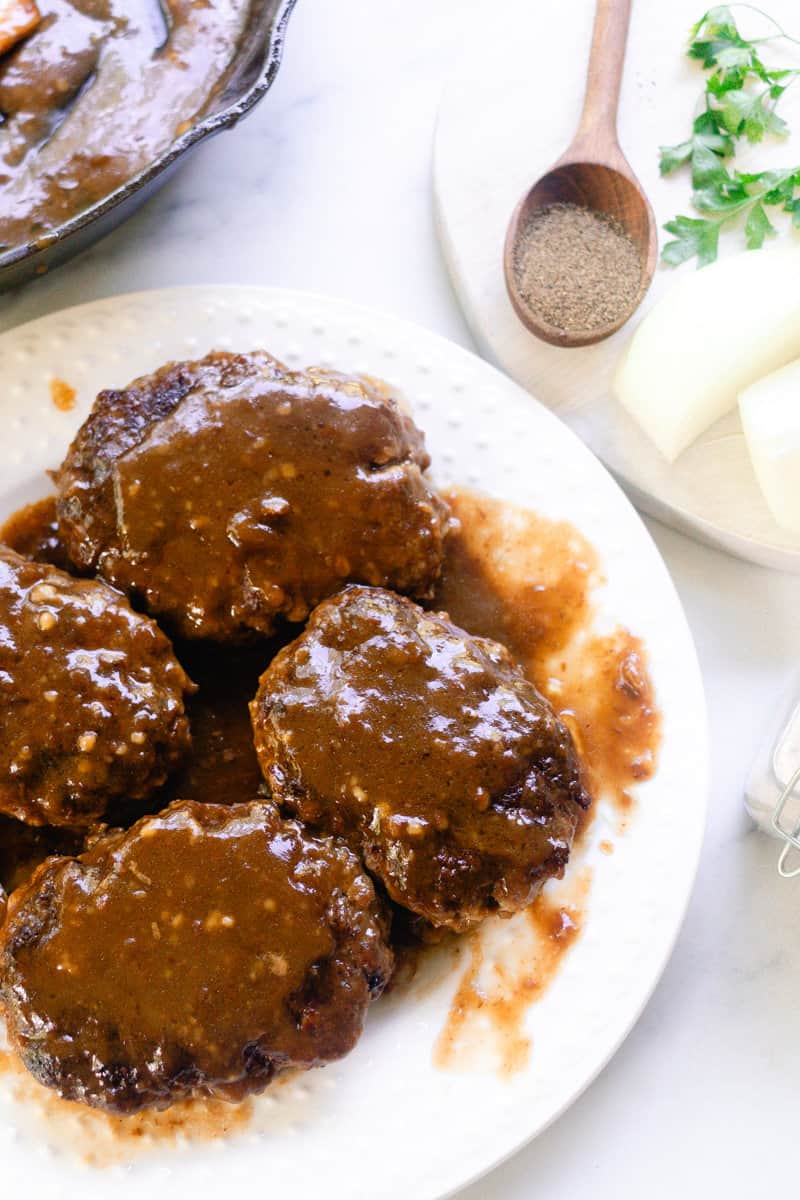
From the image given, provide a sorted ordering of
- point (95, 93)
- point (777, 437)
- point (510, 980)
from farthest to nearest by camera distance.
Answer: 1. point (95, 93)
2. point (777, 437)
3. point (510, 980)

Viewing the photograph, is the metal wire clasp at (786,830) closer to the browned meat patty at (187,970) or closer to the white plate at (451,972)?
the white plate at (451,972)

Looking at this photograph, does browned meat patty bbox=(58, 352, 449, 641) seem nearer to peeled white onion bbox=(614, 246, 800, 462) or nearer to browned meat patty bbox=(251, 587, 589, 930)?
browned meat patty bbox=(251, 587, 589, 930)

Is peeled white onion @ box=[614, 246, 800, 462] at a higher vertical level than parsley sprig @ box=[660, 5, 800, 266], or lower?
lower

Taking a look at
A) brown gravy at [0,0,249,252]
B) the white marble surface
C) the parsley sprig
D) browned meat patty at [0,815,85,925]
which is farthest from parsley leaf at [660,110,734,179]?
browned meat patty at [0,815,85,925]

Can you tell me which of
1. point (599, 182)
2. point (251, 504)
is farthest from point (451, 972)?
point (599, 182)

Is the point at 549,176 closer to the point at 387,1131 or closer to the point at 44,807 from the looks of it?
the point at 44,807

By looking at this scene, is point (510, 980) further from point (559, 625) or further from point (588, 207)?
point (588, 207)

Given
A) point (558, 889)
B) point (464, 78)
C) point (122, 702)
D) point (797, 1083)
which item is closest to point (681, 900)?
point (558, 889)
